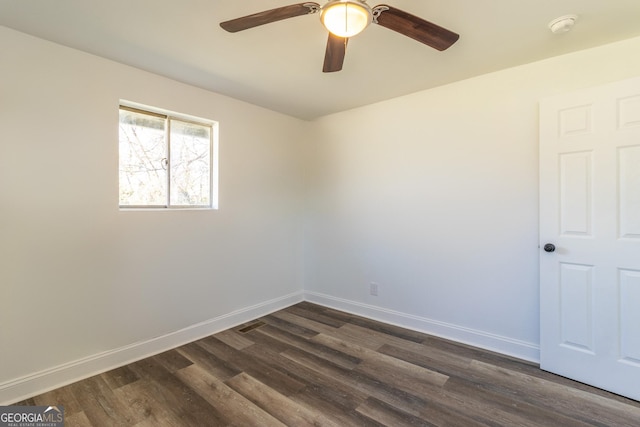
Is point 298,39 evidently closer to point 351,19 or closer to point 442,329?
point 351,19

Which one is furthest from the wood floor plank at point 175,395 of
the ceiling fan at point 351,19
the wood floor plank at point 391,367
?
the ceiling fan at point 351,19

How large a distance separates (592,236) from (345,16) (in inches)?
87.9

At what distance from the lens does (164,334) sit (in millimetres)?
2635

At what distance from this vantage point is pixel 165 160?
273cm

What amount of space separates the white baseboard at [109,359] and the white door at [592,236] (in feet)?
9.32

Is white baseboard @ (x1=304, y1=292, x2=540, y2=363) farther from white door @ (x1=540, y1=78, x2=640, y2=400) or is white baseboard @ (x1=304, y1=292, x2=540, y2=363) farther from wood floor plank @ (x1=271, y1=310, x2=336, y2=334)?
wood floor plank @ (x1=271, y1=310, x2=336, y2=334)

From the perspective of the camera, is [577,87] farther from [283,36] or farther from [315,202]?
[315,202]

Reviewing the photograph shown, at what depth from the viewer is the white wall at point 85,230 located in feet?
6.37

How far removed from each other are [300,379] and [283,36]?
245 centimetres

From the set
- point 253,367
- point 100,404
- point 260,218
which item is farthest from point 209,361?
point 260,218

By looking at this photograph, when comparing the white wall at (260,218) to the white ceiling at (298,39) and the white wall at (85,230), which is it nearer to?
the white wall at (85,230)

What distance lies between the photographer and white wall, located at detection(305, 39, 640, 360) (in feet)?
7.86

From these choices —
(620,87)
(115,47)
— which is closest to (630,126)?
(620,87)

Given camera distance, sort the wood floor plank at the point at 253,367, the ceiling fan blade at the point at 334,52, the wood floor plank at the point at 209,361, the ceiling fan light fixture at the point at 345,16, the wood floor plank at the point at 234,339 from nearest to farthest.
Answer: the ceiling fan light fixture at the point at 345,16
the ceiling fan blade at the point at 334,52
the wood floor plank at the point at 253,367
the wood floor plank at the point at 209,361
the wood floor plank at the point at 234,339
